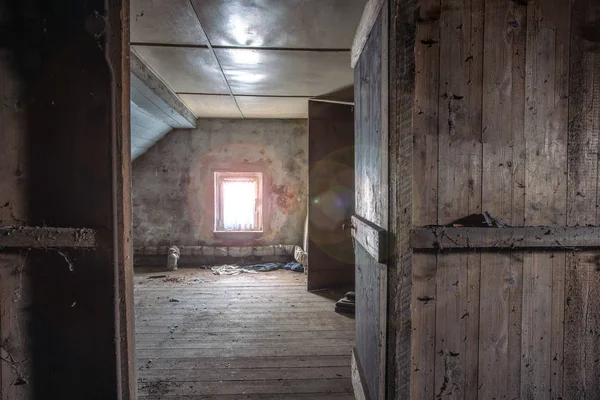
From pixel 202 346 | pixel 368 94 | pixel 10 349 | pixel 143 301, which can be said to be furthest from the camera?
pixel 143 301

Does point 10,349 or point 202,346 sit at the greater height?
point 10,349

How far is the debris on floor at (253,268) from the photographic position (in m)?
4.69

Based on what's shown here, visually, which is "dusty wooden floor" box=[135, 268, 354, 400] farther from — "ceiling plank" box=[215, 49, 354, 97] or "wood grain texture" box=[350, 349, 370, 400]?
"ceiling plank" box=[215, 49, 354, 97]

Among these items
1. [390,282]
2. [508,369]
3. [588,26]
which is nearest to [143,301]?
[390,282]

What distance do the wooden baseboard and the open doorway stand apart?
185 mm

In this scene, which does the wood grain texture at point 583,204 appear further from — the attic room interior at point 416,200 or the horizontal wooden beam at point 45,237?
the horizontal wooden beam at point 45,237

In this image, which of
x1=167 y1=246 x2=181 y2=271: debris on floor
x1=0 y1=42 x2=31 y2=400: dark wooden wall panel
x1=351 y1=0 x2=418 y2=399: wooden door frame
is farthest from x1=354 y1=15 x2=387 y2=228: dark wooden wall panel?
x1=167 y1=246 x2=181 y2=271: debris on floor

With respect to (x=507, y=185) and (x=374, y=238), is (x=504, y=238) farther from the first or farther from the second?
(x=374, y=238)

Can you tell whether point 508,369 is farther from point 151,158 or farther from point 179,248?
point 151,158

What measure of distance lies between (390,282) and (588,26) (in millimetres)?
1250

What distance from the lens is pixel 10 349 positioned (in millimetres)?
1183

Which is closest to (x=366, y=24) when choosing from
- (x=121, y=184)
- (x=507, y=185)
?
(x=507, y=185)

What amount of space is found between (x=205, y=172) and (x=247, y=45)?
301 cm

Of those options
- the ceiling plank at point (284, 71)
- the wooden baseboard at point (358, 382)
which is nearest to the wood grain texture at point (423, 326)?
the wooden baseboard at point (358, 382)
